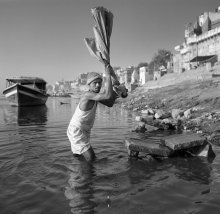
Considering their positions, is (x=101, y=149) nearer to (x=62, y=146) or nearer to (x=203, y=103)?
(x=62, y=146)

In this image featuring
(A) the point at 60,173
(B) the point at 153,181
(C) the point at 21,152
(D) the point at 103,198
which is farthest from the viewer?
(C) the point at 21,152

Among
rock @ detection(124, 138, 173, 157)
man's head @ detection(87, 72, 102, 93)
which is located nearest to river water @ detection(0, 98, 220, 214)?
rock @ detection(124, 138, 173, 157)

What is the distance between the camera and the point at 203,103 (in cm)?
2003

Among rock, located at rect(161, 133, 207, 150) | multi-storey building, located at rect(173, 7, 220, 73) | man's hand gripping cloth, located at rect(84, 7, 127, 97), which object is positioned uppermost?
multi-storey building, located at rect(173, 7, 220, 73)

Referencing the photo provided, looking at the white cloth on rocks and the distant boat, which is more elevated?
the distant boat

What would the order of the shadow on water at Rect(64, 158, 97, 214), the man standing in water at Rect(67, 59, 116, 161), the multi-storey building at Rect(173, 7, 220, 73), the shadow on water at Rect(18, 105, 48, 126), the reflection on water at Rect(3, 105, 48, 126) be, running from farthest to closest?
the multi-storey building at Rect(173, 7, 220, 73), the reflection on water at Rect(3, 105, 48, 126), the shadow on water at Rect(18, 105, 48, 126), the man standing in water at Rect(67, 59, 116, 161), the shadow on water at Rect(64, 158, 97, 214)

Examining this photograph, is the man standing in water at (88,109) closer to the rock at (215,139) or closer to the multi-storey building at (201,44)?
the rock at (215,139)

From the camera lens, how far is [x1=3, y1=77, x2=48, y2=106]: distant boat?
1487 inches

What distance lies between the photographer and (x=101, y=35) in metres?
5.89

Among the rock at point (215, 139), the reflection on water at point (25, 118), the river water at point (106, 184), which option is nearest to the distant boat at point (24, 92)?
the reflection on water at point (25, 118)

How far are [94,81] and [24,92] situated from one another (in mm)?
34522

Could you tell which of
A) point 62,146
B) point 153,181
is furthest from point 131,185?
point 62,146

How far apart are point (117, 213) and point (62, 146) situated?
5581 mm

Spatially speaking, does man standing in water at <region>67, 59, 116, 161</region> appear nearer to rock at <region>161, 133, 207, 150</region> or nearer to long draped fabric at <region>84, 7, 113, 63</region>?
long draped fabric at <region>84, 7, 113, 63</region>
